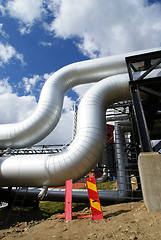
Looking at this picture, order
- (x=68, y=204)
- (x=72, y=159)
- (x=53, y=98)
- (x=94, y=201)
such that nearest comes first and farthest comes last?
(x=94, y=201) → (x=68, y=204) → (x=72, y=159) → (x=53, y=98)

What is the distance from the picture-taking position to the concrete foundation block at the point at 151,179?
131 inches

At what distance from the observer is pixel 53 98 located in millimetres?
8680

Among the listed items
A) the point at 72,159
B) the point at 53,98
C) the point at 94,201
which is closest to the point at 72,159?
the point at 72,159

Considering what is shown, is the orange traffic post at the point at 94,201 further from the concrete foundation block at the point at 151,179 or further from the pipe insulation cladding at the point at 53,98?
the pipe insulation cladding at the point at 53,98

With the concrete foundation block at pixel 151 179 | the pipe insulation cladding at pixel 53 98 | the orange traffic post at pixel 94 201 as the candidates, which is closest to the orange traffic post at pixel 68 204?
the orange traffic post at pixel 94 201

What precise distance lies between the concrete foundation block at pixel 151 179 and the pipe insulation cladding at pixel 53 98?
599cm

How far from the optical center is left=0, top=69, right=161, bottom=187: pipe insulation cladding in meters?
6.27

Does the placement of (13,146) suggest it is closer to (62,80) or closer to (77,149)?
(77,149)

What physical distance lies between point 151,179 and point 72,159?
3500 mm

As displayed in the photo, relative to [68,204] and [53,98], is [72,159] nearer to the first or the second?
[68,204]

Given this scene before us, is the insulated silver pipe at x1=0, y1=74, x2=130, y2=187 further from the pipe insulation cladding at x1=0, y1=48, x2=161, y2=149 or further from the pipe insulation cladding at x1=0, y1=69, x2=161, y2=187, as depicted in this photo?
the pipe insulation cladding at x1=0, y1=48, x2=161, y2=149

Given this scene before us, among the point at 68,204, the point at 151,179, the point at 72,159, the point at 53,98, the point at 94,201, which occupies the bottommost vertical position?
the point at 68,204

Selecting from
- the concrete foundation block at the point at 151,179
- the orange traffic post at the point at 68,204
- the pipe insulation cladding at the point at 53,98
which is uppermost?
the pipe insulation cladding at the point at 53,98

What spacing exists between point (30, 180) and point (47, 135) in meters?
3.00
